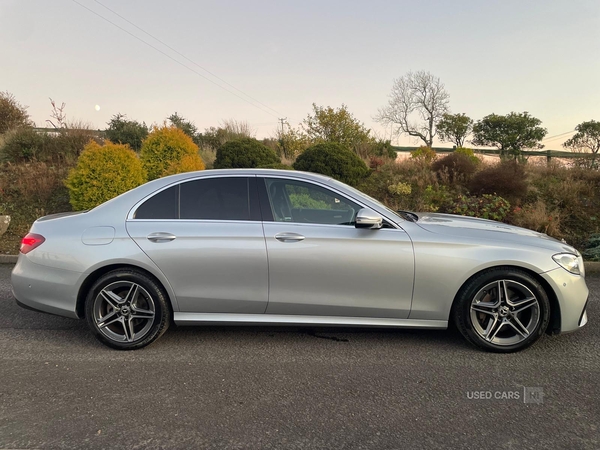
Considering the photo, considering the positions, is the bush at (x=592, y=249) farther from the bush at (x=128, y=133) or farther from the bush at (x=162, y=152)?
the bush at (x=128, y=133)

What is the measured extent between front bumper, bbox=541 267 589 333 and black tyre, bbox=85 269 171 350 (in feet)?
10.9

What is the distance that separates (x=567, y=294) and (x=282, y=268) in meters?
2.38

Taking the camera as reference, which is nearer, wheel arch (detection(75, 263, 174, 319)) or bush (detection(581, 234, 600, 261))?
wheel arch (detection(75, 263, 174, 319))

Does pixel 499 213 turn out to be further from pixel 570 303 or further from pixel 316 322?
pixel 316 322

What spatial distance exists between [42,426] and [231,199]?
213cm

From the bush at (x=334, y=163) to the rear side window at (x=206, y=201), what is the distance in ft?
22.3

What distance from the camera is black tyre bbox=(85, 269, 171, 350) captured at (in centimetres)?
347

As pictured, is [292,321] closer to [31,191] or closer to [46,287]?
[46,287]

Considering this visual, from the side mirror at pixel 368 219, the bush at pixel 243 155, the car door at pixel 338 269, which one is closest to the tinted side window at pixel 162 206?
the car door at pixel 338 269

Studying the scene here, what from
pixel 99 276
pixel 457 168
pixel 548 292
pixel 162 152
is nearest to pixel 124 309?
pixel 99 276

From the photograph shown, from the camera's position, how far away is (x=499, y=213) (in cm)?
830

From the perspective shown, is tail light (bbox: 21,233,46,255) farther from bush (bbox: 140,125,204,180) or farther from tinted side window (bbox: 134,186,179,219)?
bush (bbox: 140,125,204,180)

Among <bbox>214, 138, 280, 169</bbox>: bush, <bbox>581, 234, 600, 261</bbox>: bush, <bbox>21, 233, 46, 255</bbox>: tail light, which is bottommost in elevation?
<bbox>581, 234, 600, 261</bbox>: bush

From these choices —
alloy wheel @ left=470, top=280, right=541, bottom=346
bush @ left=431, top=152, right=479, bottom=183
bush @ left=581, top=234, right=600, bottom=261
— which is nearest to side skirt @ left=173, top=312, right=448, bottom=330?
alloy wheel @ left=470, top=280, right=541, bottom=346
